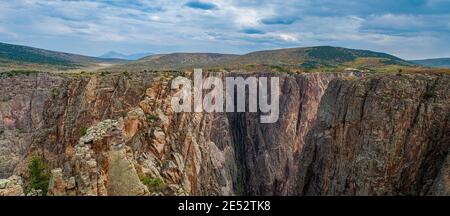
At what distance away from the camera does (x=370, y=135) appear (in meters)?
49.6

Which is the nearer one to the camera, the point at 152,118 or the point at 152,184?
the point at 152,184

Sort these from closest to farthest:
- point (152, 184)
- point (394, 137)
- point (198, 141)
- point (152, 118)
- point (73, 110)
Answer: point (152, 184), point (394, 137), point (152, 118), point (73, 110), point (198, 141)

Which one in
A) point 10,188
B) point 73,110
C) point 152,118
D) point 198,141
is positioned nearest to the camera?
point 10,188

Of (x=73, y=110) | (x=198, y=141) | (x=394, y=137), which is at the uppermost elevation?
(x=73, y=110)

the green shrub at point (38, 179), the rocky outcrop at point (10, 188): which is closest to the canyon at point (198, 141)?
the rocky outcrop at point (10, 188)

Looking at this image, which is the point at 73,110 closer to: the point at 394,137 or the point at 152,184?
the point at 152,184

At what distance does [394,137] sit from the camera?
48.6 meters

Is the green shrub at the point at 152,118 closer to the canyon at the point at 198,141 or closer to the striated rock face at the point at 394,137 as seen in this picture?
the canyon at the point at 198,141

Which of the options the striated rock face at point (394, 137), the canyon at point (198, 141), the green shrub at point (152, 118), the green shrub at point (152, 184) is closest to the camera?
the canyon at point (198, 141)

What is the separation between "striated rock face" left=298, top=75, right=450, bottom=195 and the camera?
155ft

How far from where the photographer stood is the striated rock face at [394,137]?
47.2 meters

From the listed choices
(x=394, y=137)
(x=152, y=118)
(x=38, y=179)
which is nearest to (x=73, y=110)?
(x=152, y=118)

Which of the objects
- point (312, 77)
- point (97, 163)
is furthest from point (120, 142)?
point (312, 77)
